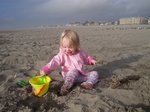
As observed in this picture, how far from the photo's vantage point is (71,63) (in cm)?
405

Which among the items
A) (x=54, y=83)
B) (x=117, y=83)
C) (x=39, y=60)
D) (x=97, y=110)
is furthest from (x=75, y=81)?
(x=39, y=60)

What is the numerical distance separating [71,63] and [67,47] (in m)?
0.31

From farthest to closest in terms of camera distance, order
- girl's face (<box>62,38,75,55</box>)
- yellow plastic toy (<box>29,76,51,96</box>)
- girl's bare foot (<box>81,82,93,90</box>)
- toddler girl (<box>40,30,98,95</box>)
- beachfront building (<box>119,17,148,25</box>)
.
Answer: beachfront building (<box>119,17,148,25</box>), girl's face (<box>62,38,75,55</box>), toddler girl (<box>40,30,98,95</box>), girl's bare foot (<box>81,82,93,90</box>), yellow plastic toy (<box>29,76,51,96</box>)

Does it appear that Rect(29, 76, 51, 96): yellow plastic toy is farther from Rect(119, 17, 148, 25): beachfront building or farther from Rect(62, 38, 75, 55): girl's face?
Rect(119, 17, 148, 25): beachfront building

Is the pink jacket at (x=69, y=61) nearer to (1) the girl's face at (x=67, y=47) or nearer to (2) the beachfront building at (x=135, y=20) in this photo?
(1) the girl's face at (x=67, y=47)

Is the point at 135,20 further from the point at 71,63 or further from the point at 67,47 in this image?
the point at 67,47

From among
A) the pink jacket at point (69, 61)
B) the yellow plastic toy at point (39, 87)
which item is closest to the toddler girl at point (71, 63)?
the pink jacket at point (69, 61)

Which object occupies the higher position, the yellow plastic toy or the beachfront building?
the yellow plastic toy

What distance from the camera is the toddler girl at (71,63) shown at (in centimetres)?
371

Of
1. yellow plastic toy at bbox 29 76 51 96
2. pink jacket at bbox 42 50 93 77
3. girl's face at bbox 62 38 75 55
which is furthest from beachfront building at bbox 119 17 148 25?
yellow plastic toy at bbox 29 76 51 96

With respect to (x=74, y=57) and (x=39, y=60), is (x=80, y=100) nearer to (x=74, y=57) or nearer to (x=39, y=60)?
(x=74, y=57)

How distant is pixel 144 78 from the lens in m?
3.96

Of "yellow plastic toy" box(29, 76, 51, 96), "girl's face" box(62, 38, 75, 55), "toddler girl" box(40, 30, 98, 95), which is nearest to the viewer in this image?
"yellow plastic toy" box(29, 76, 51, 96)

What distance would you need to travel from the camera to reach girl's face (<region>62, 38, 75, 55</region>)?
3869 millimetres
